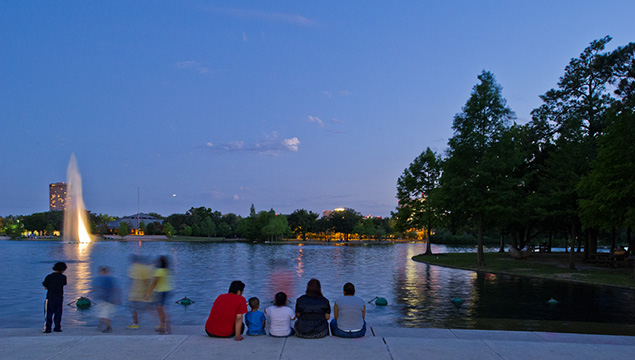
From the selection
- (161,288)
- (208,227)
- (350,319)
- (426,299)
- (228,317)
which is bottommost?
(208,227)

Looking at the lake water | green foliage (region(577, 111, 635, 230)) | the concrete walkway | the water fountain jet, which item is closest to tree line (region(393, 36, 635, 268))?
green foliage (region(577, 111, 635, 230))

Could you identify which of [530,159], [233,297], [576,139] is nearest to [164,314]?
[233,297]

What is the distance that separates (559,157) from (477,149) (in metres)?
6.41

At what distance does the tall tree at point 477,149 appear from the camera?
131ft

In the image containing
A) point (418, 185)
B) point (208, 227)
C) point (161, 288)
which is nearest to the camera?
point (161, 288)

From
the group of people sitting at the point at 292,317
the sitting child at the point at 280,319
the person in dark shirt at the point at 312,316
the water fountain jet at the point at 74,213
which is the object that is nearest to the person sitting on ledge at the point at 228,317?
the group of people sitting at the point at 292,317

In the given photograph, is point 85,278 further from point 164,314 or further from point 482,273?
point 482,273

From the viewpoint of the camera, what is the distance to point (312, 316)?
10.8m

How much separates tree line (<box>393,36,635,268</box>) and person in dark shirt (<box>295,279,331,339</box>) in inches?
966

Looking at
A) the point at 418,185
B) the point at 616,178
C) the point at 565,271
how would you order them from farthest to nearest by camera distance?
the point at 418,185 → the point at 565,271 → the point at 616,178

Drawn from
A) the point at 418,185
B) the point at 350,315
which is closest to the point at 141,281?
the point at 350,315

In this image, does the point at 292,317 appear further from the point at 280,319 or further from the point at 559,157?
the point at 559,157

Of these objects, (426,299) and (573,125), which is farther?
(573,125)

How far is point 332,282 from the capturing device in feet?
98.5
